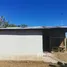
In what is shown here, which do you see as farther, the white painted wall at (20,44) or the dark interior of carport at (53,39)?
the dark interior of carport at (53,39)

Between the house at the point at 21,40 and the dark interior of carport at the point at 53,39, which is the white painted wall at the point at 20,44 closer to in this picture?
the house at the point at 21,40

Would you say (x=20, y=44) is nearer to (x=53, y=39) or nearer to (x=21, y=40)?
(x=21, y=40)

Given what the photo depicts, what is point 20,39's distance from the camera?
17406 mm

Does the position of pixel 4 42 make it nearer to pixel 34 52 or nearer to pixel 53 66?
pixel 34 52

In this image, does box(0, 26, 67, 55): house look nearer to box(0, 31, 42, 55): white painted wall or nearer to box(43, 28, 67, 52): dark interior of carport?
box(0, 31, 42, 55): white painted wall

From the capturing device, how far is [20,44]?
57.0ft

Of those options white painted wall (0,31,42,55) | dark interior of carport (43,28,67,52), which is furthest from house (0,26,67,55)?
dark interior of carport (43,28,67,52)

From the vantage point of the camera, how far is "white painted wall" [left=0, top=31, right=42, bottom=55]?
17.2 meters

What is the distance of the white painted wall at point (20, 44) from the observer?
1719 cm

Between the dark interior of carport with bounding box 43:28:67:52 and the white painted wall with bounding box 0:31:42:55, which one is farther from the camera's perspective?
the dark interior of carport with bounding box 43:28:67:52

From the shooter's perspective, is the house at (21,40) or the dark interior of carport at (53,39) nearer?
the house at (21,40)

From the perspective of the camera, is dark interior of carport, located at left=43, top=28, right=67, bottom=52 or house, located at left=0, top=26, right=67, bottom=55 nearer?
house, located at left=0, top=26, right=67, bottom=55

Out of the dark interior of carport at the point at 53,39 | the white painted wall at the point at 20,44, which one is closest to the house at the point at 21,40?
the white painted wall at the point at 20,44

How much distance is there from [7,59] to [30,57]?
2.05 m
